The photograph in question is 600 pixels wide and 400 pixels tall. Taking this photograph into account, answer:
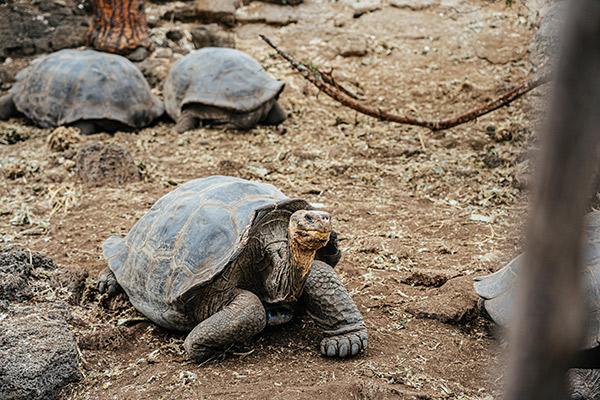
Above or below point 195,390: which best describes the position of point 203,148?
below

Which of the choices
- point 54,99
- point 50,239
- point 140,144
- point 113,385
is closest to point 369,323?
point 113,385

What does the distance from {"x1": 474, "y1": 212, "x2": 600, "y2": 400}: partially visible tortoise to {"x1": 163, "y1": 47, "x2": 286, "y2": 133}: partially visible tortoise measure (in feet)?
13.4

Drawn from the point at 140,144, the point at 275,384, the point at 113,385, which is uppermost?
the point at 275,384

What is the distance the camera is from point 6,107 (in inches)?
281

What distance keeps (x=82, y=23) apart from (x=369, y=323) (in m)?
6.80

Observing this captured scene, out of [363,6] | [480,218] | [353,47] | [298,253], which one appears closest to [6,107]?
[353,47]

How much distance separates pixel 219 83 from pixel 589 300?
5.10 meters

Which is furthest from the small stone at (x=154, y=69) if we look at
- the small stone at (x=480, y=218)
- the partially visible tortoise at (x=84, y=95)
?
the small stone at (x=480, y=218)

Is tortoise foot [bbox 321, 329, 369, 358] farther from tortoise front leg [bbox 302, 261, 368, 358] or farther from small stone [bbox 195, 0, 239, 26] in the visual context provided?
small stone [bbox 195, 0, 239, 26]

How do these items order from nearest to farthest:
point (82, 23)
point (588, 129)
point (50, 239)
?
point (588, 129)
point (50, 239)
point (82, 23)

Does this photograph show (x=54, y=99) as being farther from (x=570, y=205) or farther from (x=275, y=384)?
(x=570, y=205)

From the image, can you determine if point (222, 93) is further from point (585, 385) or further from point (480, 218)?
point (585, 385)

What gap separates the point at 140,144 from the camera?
6.39 metres

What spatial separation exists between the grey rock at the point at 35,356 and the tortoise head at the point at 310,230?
93 cm
